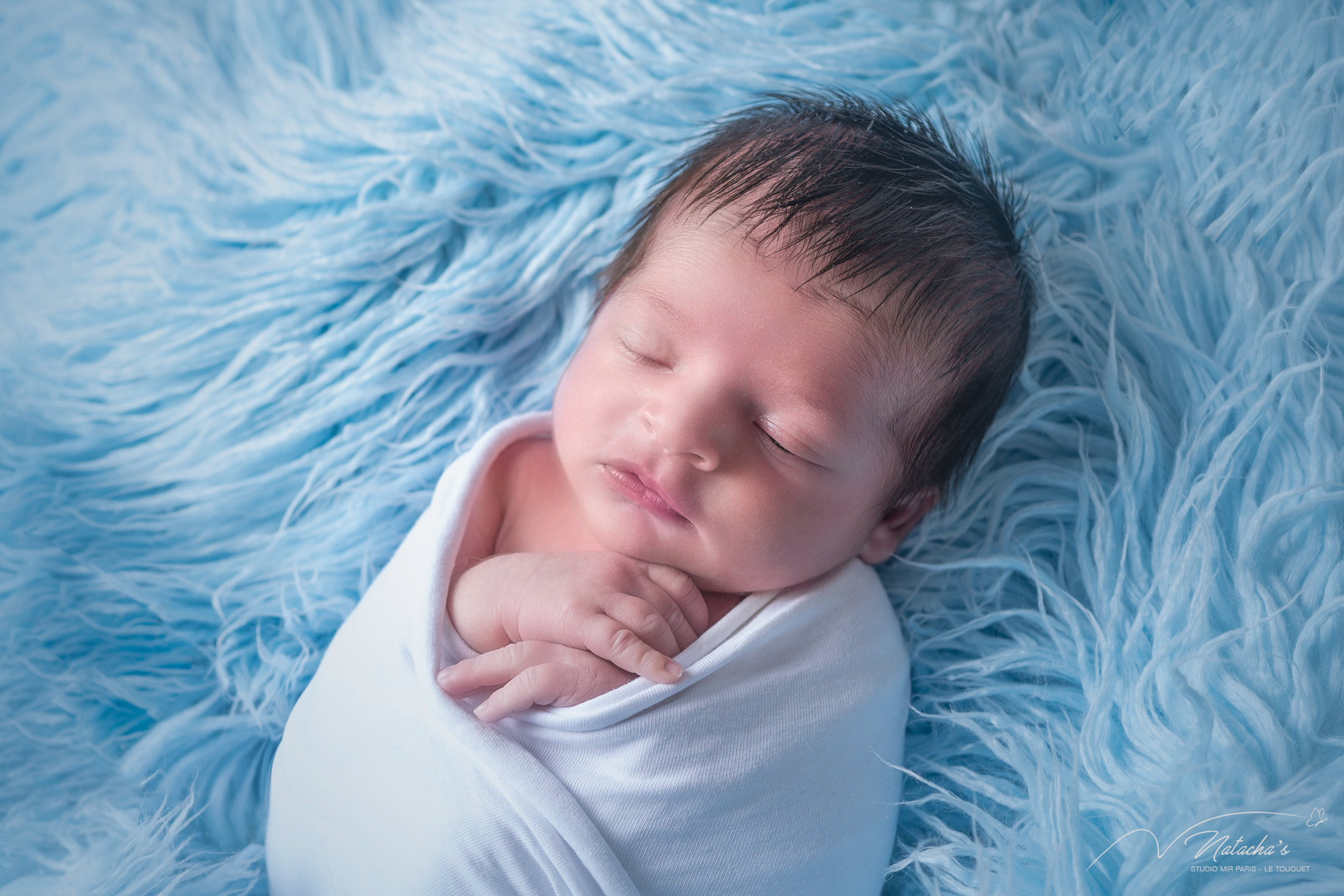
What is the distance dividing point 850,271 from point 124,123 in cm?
121

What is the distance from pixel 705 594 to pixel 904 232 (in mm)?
506

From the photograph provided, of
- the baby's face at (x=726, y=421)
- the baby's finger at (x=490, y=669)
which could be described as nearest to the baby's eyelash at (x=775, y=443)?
the baby's face at (x=726, y=421)

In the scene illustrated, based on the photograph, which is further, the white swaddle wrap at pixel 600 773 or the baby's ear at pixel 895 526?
the baby's ear at pixel 895 526

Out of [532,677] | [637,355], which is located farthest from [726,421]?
[532,677]

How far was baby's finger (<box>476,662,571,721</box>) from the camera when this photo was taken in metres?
0.94

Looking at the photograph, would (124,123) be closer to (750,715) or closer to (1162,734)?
(750,715)

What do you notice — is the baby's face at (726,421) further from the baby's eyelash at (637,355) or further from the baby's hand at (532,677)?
the baby's hand at (532,677)

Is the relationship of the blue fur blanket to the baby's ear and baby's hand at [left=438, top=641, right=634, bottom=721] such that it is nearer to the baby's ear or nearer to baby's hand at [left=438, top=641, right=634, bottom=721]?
the baby's ear

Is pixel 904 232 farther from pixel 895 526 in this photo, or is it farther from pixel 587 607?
pixel 587 607

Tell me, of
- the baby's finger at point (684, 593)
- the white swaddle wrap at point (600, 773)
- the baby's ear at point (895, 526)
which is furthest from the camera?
the baby's ear at point (895, 526)

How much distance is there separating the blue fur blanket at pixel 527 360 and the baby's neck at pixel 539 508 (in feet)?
0.51

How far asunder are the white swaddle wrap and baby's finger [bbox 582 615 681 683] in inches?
1.0

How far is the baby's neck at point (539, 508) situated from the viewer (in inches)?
44.5

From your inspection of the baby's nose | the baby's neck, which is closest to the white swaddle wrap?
the baby's neck
